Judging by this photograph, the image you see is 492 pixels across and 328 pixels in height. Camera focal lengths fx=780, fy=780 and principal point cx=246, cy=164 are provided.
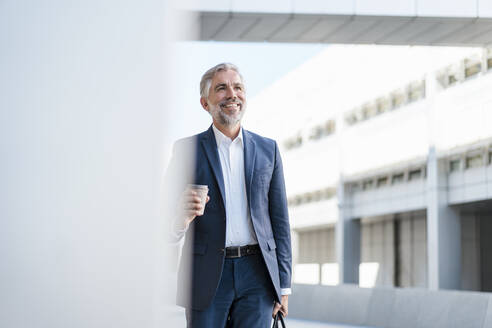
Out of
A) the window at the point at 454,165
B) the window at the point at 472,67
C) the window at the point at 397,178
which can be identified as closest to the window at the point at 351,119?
the window at the point at 397,178

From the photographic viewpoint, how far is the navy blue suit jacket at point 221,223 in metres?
3.23

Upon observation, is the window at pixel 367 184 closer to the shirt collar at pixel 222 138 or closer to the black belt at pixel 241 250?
the shirt collar at pixel 222 138

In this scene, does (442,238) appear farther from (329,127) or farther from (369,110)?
(329,127)

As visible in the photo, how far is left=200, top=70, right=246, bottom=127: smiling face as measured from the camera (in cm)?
337

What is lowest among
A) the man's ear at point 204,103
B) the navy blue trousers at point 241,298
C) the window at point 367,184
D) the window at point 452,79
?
the navy blue trousers at point 241,298

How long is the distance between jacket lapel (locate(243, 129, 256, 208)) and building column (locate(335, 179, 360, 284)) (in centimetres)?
4399

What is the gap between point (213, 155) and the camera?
334cm

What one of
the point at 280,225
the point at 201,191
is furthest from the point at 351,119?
the point at 201,191


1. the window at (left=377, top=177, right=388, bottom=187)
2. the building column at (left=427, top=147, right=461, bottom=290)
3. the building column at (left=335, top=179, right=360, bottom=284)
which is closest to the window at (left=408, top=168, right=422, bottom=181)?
the building column at (left=427, top=147, right=461, bottom=290)

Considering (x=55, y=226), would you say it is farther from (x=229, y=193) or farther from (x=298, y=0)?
(x=298, y=0)

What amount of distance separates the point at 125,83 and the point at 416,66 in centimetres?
3781

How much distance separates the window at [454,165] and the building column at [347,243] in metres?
11.7

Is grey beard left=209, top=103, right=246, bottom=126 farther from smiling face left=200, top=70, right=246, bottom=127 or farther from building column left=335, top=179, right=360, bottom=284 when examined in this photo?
building column left=335, top=179, right=360, bottom=284

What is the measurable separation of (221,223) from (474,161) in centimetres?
3261
